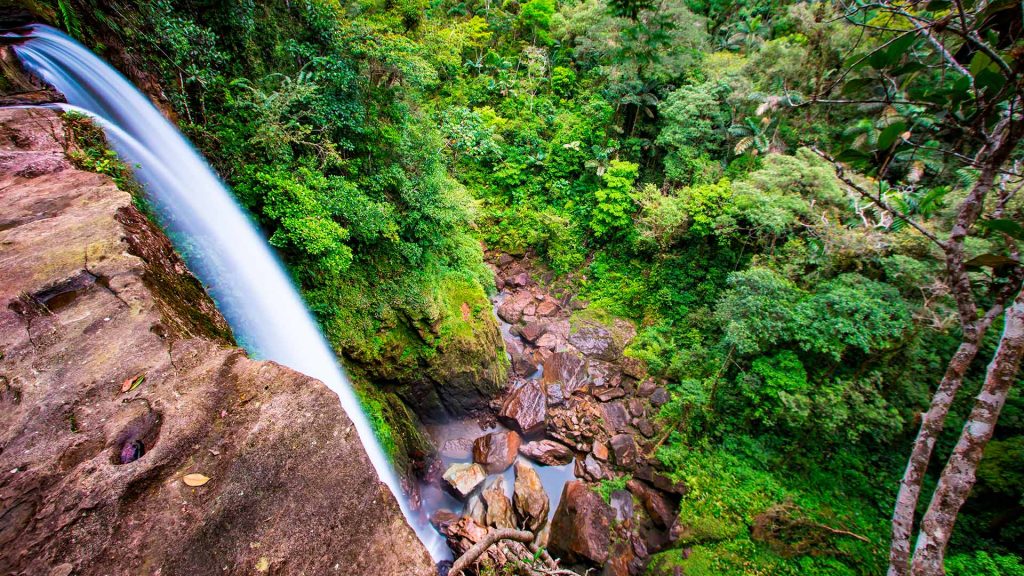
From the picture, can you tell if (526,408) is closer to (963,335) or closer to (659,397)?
(659,397)

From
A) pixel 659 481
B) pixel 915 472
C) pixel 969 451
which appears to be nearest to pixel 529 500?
pixel 659 481

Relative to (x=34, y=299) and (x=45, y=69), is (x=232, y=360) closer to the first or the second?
(x=34, y=299)

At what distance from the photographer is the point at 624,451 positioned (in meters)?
8.85

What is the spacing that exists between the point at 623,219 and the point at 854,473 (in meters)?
8.91

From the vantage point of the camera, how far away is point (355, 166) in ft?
23.4

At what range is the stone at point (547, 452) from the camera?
28.4ft

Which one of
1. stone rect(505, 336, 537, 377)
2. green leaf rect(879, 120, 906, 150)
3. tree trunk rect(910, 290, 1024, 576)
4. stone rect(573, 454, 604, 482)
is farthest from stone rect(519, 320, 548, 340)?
green leaf rect(879, 120, 906, 150)

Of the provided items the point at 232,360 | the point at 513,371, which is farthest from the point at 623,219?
the point at 232,360

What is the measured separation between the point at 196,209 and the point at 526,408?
24.8ft

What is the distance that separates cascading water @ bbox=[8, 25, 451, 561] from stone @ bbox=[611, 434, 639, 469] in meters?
5.35

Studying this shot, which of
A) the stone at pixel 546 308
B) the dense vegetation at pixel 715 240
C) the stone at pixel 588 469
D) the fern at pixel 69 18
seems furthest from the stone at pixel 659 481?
the fern at pixel 69 18

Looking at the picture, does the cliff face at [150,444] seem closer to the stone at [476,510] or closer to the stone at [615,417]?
the stone at [476,510]

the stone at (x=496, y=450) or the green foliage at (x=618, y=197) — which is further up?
the green foliage at (x=618, y=197)

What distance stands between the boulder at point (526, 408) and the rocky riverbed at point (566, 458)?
0.03 metres
